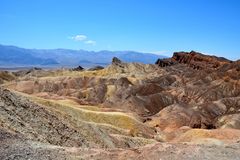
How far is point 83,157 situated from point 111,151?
1.75 meters

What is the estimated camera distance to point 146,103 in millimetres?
98250

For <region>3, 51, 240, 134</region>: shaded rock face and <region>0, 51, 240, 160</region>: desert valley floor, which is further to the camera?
<region>3, 51, 240, 134</region>: shaded rock face

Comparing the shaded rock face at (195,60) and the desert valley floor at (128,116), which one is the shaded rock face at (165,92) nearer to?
the desert valley floor at (128,116)

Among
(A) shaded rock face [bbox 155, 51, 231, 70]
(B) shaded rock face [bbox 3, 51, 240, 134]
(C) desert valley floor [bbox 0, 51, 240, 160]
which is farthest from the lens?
(A) shaded rock face [bbox 155, 51, 231, 70]

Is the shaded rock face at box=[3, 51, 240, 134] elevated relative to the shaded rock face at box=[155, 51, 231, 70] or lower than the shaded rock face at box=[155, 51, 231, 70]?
lower

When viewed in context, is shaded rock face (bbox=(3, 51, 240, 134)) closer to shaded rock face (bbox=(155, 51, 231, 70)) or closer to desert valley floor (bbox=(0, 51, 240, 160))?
desert valley floor (bbox=(0, 51, 240, 160))

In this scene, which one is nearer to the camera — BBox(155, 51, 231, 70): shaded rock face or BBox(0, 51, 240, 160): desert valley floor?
BBox(0, 51, 240, 160): desert valley floor

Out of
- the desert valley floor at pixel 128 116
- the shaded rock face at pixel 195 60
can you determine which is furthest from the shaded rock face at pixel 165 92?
the shaded rock face at pixel 195 60

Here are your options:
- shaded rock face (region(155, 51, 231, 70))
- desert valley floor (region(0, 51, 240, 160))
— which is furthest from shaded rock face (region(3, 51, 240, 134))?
shaded rock face (region(155, 51, 231, 70))

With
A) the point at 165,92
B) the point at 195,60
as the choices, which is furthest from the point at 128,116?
the point at 195,60

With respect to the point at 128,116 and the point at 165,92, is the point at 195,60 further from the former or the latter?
the point at 128,116

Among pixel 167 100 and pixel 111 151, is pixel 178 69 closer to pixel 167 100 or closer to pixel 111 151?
pixel 167 100

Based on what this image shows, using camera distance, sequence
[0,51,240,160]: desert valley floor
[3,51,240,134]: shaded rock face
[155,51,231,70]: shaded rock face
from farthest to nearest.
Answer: [155,51,231,70]: shaded rock face → [3,51,240,134]: shaded rock face → [0,51,240,160]: desert valley floor

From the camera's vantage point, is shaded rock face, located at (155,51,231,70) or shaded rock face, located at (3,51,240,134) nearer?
shaded rock face, located at (3,51,240,134)
